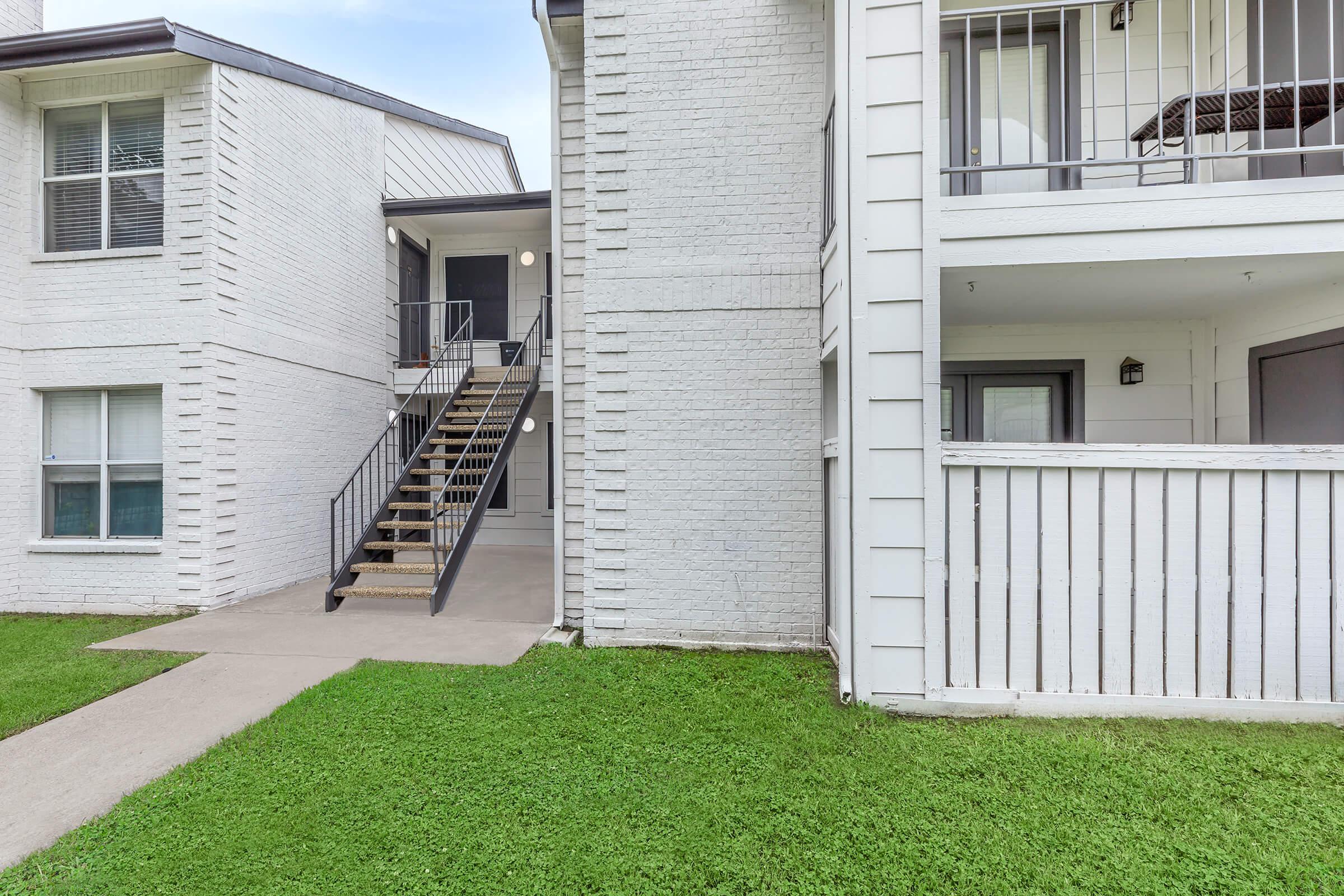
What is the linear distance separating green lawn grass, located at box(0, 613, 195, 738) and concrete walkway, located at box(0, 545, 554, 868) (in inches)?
4.7

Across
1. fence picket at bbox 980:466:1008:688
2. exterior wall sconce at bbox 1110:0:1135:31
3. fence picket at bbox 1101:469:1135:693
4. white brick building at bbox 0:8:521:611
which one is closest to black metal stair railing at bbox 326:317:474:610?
white brick building at bbox 0:8:521:611

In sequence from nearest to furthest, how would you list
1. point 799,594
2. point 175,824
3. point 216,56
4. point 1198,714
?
1. point 175,824
2. point 1198,714
3. point 799,594
4. point 216,56

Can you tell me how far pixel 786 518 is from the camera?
4238 millimetres

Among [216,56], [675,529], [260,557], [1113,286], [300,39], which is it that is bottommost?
[260,557]

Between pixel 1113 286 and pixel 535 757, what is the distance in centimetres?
425

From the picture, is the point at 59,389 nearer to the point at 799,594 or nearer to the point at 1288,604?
the point at 799,594

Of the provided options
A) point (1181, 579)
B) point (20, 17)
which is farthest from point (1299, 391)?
point (20, 17)

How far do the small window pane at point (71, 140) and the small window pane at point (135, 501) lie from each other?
9.62ft

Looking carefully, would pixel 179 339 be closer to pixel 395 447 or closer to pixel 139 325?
pixel 139 325

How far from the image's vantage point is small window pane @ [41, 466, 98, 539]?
5.73 metres

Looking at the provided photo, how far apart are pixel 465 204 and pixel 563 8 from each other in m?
4.26

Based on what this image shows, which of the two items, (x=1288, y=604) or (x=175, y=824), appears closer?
(x=175, y=824)

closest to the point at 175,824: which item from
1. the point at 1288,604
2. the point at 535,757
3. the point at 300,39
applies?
the point at 535,757

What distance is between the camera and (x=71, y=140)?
5773mm
